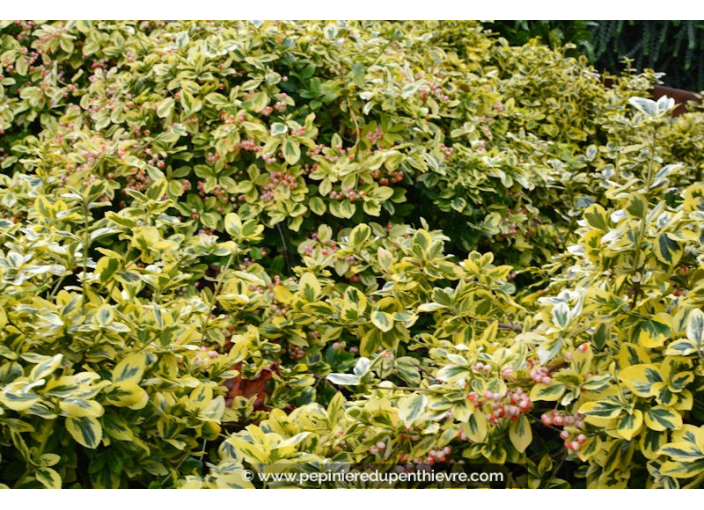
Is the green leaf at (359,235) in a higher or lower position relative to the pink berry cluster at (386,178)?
lower

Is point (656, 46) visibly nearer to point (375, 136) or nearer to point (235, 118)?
point (375, 136)

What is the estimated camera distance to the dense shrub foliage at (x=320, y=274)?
1236 mm

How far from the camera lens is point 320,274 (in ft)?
6.37

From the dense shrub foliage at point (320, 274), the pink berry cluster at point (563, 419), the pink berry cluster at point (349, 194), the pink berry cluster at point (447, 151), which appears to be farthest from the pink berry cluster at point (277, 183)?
the pink berry cluster at point (563, 419)

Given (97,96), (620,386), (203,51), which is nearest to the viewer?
(620,386)

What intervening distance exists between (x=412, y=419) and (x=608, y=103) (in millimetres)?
3053

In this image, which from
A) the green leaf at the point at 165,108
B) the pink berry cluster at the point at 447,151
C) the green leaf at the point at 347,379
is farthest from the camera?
the pink berry cluster at the point at 447,151

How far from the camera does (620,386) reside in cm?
119

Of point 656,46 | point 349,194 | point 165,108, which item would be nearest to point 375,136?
point 349,194


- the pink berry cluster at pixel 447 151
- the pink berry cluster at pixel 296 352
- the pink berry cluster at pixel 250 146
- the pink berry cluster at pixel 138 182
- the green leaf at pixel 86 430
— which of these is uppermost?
the pink berry cluster at pixel 250 146

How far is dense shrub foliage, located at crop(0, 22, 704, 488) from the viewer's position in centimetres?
124

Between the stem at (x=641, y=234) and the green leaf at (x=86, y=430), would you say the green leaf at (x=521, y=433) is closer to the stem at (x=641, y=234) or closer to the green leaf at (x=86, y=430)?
the stem at (x=641, y=234)

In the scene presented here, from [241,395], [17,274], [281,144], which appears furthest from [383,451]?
[281,144]

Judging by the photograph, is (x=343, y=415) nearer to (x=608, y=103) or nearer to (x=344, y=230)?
(x=344, y=230)
